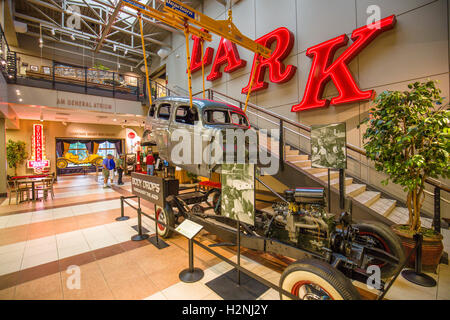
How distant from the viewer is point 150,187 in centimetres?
352

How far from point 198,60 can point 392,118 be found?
928 cm

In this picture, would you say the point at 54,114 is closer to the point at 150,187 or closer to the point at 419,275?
the point at 150,187

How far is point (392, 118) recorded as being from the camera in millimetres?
2807

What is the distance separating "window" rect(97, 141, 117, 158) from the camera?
16.3 meters

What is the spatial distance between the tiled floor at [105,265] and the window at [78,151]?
12.1 metres

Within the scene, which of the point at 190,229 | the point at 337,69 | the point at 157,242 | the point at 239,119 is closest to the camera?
the point at 190,229

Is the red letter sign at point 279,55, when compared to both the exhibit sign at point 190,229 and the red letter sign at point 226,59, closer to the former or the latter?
the red letter sign at point 226,59

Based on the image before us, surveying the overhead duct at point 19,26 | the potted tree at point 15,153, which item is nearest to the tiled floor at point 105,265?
the potted tree at point 15,153

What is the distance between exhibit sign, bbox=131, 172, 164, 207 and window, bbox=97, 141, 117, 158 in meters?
14.7

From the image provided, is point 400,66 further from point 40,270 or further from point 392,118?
point 40,270

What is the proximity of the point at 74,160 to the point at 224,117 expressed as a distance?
15435 millimetres

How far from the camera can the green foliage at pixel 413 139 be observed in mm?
2480

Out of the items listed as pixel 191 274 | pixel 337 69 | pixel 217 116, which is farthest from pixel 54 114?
pixel 337 69
